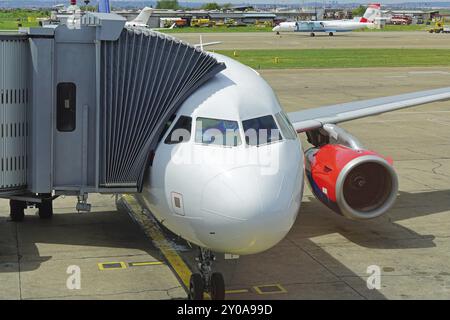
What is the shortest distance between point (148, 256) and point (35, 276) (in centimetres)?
227

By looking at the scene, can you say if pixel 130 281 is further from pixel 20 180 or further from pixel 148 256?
pixel 20 180

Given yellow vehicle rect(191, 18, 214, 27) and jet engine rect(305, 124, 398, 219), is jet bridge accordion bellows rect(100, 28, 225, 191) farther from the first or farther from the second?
yellow vehicle rect(191, 18, 214, 27)

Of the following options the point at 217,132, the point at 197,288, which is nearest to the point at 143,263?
the point at 197,288

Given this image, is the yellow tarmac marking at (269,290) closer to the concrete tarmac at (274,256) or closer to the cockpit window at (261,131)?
the concrete tarmac at (274,256)

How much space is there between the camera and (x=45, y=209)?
1731 centimetres

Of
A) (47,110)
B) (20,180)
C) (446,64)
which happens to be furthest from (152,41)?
(446,64)

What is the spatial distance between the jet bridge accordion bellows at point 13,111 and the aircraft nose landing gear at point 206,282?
3.99 m

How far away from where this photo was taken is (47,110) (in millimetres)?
13188

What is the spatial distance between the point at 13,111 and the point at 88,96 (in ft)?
4.55

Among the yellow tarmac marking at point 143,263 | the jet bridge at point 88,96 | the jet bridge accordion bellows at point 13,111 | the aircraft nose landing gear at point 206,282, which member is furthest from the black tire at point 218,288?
the jet bridge accordion bellows at point 13,111

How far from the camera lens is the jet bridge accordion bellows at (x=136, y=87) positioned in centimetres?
1282

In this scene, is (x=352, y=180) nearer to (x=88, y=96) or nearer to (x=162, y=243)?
(x=162, y=243)

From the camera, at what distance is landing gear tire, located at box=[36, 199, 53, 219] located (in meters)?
17.3

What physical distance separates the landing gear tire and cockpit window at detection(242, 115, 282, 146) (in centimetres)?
724
